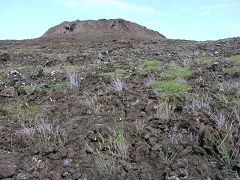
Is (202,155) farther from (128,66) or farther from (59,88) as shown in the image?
(128,66)

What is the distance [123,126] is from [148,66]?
217 inches

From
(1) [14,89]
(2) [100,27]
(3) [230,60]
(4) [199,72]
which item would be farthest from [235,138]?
(2) [100,27]

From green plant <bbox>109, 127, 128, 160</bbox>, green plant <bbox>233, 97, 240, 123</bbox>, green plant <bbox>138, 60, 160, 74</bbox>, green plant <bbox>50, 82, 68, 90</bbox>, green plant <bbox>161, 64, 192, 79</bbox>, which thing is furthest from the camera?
green plant <bbox>138, 60, 160, 74</bbox>

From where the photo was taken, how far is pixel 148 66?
40.5 feet

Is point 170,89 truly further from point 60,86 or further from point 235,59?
point 235,59

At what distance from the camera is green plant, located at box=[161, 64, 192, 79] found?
1035 centimetres

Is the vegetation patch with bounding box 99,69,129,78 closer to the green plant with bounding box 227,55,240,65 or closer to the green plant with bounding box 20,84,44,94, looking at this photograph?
the green plant with bounding box 20,84,44,94

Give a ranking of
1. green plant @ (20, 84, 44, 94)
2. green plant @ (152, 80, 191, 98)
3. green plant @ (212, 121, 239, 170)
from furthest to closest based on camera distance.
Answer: green plant @ (20, 84, 44, 94) → green plant @ (152, 80, 191, 98) → green plant @ (212, 121, 239, 170)

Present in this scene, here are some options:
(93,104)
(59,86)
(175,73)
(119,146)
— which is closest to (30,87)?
(59,86)

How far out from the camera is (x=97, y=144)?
6516 millimetres

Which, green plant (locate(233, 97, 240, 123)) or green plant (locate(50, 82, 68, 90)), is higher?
green plant (locate(233, 97, 240, 123))

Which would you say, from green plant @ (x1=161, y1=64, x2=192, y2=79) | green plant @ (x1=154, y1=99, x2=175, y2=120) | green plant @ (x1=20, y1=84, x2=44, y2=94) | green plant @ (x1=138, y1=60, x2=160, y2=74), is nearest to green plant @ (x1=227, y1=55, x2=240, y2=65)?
green plant @ (x1=161, y1=64, x2=192, y2=79)

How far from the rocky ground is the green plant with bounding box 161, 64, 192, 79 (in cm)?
3

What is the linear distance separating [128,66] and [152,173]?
688 cm
